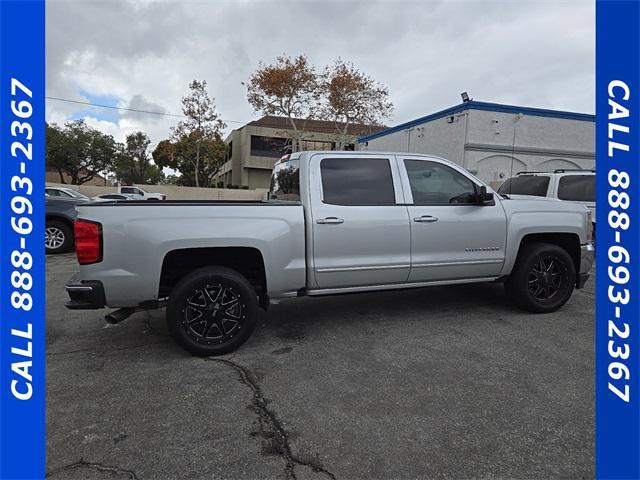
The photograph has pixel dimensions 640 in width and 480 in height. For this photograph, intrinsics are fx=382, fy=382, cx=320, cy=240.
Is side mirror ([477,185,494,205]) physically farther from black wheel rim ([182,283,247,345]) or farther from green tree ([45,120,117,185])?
green tree ([45,120,117,185])

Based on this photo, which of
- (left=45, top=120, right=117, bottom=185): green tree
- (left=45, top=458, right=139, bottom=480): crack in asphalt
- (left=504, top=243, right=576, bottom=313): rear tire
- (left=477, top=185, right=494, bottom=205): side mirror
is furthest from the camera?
(left=45, top=120, right=117, bottom=185): green tree

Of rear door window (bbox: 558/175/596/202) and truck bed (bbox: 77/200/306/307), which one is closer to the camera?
truck bed (bbox: 77/200/306/307)

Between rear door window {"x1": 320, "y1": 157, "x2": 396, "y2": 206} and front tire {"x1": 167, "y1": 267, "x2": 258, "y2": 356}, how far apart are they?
1.29 metres

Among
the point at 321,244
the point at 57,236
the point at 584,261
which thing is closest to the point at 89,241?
the point at 321,244

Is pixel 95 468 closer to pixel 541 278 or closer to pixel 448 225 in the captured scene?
pixel 448 225

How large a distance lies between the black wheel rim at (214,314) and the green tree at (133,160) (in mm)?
52508

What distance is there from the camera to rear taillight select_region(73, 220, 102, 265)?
314 centimetres

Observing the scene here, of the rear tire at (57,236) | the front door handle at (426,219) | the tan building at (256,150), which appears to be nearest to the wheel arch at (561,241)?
the front door handle at (426,219)

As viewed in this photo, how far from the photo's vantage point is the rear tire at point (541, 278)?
4566mm

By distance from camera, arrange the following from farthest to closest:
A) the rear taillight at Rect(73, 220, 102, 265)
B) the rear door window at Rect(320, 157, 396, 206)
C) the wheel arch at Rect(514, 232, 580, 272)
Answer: the wheel arch at Rect(514, 232, 580, 272) < the rear door window at Rect(320, 157, 396, 206) < the rear taillight at Rect(73, 220, 102, 265)

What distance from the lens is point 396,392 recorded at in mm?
2885

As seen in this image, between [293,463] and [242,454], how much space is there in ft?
1.02

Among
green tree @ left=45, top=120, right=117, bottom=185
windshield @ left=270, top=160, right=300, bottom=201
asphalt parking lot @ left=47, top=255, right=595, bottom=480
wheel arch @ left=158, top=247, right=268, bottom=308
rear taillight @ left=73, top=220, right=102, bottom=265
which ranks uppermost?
green tree @ left=45, top=120, right=117, bottom=185

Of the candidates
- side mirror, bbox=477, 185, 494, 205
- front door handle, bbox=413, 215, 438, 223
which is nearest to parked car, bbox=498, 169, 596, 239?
side mirror, bbox=477, 185, 494, 205
